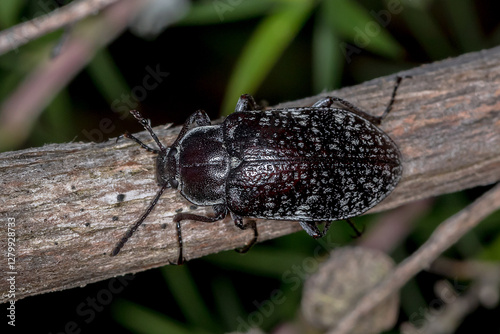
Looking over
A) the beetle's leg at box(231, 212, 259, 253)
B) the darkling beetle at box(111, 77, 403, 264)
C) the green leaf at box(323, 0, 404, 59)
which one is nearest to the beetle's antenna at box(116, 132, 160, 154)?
the darkling beetle at box(111, 77, 403, 264)

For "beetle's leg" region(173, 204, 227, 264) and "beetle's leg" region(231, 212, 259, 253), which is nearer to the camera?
"beetle's leg" region(173, 204, 227, 264)

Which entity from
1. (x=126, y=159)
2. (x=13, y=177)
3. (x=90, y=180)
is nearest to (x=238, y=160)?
(x=126, y=159)

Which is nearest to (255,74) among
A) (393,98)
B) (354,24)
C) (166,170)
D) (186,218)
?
(354,24)

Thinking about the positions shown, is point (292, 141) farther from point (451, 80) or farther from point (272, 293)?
point (272, 293)

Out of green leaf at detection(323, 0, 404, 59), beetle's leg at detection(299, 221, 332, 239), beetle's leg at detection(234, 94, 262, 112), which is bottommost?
beetle's leg at detection(299, 221, 332, 239)

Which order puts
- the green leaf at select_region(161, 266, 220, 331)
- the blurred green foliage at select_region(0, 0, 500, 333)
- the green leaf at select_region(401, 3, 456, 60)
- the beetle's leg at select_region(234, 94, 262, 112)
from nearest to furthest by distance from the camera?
the beetle's leg at select_region(234, 94, 262, 112), the blurred green foliage at select_region(0, 0, 500, 333), the green leaf at select_region(161, 266, 220, 331), the green leaf at select_region(401, 3, 456, 60)

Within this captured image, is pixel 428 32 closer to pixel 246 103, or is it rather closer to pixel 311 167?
pixel 246 103

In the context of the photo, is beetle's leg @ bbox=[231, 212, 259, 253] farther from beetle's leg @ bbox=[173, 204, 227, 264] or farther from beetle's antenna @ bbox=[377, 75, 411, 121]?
beetle's antenna @ bbox=[377, 75, 411, 121]
